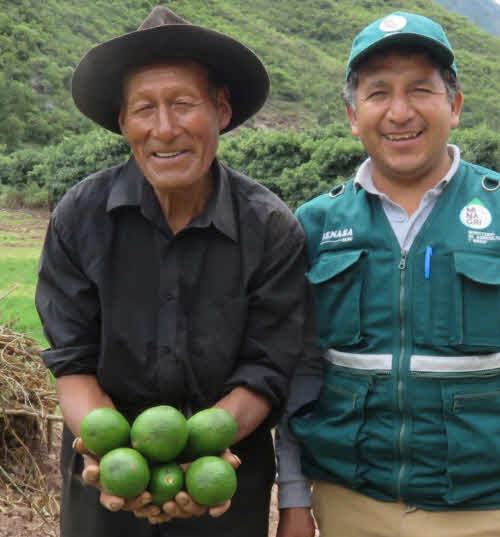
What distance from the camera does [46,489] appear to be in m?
4.60

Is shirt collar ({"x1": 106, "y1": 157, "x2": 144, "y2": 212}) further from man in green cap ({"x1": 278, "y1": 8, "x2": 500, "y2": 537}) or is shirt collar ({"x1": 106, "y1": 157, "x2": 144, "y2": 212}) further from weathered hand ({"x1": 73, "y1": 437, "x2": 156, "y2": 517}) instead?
weathered hand ({"x1": 73, "y1": 437, "x2": 156, "y2": 517})

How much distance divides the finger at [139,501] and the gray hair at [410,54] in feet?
5.27

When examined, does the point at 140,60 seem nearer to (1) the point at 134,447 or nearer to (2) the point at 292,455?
(1) the point at 134,447

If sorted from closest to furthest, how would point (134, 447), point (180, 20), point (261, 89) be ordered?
point (134, 447) → point (180, 20) → point (261, 89)

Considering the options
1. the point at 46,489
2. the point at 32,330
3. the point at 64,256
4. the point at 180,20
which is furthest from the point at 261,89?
the point at 32,330

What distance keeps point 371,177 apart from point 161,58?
0.93 meters

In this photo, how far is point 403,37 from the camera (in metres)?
2.38

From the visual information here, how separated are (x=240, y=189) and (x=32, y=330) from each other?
5530 mm

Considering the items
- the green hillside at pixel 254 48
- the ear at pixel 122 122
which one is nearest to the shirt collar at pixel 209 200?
the ear at pixel 122 122

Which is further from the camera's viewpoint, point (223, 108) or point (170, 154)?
point (223, 108)

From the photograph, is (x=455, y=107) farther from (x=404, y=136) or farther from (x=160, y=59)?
(x=160, y=59)

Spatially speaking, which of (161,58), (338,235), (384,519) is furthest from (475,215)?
(161,58)

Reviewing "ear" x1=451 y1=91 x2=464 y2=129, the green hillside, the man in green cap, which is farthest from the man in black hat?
the green hillside

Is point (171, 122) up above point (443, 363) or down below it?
above
